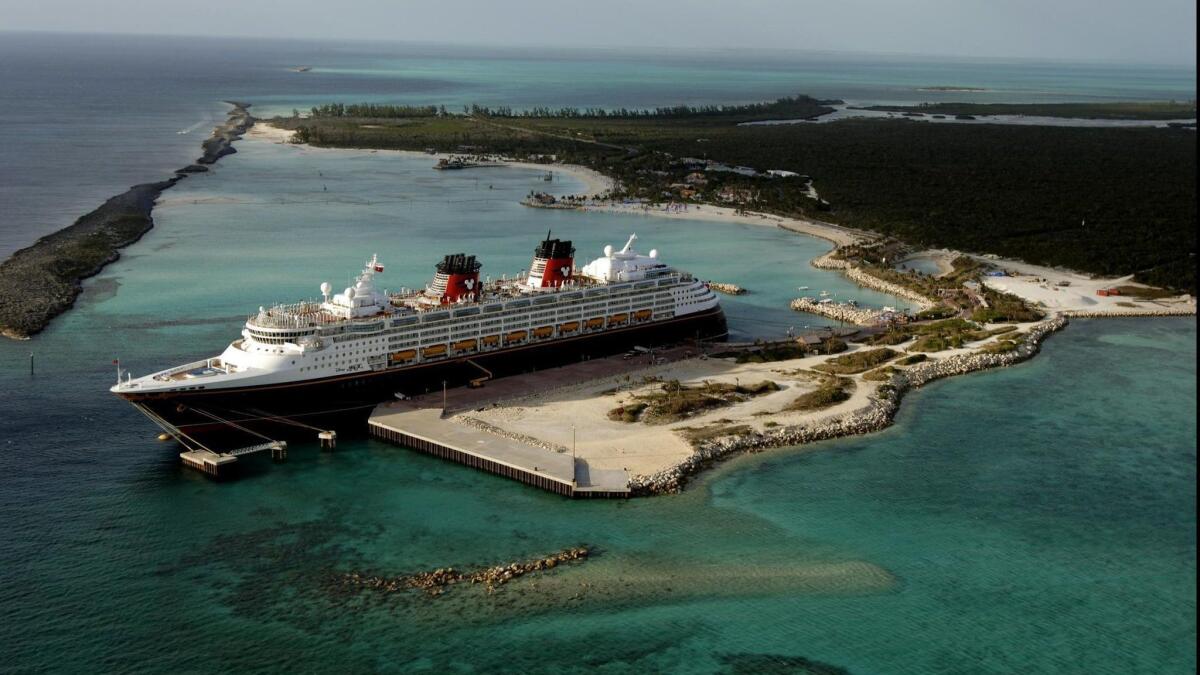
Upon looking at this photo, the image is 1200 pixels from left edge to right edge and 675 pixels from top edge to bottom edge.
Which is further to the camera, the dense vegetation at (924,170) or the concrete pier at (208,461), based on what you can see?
the dense vegetation at (924,170)

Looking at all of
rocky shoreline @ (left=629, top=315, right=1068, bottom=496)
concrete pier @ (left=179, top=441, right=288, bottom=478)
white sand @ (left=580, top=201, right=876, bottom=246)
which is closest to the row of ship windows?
concrete pier @ (left=179, top=441, right=288, bottom=478)

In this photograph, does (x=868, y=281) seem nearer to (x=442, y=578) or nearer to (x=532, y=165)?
(x=442, y=578)

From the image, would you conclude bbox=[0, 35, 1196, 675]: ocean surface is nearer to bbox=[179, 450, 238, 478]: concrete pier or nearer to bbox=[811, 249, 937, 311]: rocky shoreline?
bbox=[179, 450, 238, 478]: concrete pier

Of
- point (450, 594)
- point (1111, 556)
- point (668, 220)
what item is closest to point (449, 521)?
point (450, 594)

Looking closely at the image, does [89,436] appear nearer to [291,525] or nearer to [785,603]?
[291,525]

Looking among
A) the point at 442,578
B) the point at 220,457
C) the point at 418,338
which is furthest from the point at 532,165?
the point at 442,578

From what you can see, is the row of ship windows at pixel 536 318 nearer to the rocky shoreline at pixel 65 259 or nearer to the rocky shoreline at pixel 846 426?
the rocky shoreline at pixel 846 426

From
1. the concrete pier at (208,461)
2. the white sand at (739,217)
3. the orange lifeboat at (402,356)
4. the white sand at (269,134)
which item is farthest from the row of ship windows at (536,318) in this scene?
the white sand at (269,134)
